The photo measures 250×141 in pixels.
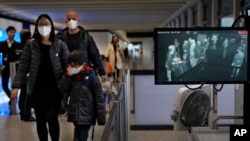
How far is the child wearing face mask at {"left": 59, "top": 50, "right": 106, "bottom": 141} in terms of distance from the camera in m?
3.85

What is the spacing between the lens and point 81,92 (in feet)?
12.6

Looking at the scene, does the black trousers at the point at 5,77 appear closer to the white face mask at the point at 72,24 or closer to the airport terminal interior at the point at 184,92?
the airport terminal interior at the point at 184,92

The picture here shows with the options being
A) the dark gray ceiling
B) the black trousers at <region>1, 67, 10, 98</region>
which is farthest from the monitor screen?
the dark gray ceiling

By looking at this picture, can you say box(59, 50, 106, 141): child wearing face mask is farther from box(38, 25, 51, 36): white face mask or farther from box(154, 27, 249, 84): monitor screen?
box(154, 27, 249, 84): monitor screen

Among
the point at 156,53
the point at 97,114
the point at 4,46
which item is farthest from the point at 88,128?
the point at 4,46

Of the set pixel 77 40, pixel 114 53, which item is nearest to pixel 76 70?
pixel 77 40

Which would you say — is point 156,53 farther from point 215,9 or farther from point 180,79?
point 215,9

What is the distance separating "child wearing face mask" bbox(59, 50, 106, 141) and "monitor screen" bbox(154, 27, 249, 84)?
1.25m

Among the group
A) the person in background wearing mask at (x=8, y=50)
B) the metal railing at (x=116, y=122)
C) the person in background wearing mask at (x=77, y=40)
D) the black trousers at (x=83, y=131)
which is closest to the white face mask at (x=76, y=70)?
the black trousers at (x=83, y=131)

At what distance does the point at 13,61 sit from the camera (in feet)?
23.4

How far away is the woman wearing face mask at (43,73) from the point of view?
397 centimetres

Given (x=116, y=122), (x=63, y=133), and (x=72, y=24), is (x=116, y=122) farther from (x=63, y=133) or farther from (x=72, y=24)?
(x=63, y=133)

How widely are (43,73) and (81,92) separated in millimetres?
459

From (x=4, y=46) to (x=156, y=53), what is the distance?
16.0 feet
